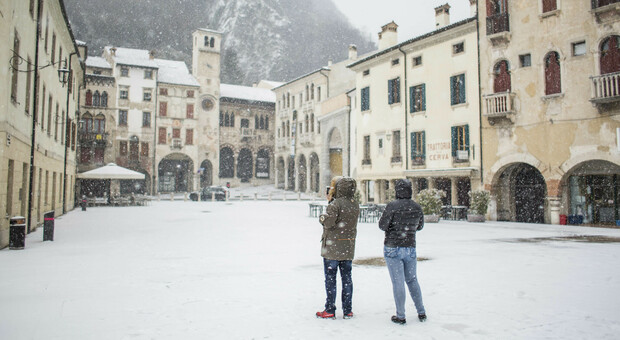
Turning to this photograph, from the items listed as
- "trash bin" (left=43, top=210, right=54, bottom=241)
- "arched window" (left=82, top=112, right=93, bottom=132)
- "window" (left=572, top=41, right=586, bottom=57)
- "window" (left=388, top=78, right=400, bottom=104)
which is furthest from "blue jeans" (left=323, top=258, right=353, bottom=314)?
"arched window" (left=82, top=112, right=93, bottom=132)

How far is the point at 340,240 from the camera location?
5363mm

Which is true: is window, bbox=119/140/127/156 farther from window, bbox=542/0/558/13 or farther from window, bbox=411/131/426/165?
window, bbox=542/0/558/13

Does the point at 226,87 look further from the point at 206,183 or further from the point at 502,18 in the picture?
Answer: the point at 502,18

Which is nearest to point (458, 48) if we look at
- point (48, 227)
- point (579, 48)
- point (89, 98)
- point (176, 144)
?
point (579, 48)

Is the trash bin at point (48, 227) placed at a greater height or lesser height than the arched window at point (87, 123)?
lesser

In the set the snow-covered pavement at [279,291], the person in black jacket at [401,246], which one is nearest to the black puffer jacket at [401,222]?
the person in black jacket at [401,246]

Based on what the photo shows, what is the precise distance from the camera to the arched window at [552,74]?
66.0ft

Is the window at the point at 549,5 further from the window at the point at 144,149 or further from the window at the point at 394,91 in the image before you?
the window at the point at 144,149

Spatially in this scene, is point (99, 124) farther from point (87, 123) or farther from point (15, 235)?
point (15, 235)

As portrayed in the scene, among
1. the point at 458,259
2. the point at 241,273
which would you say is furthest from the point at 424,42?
the point at 241,273

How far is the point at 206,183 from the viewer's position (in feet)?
189

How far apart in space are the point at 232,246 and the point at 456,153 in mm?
16037

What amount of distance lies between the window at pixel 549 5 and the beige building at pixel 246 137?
44443 mm

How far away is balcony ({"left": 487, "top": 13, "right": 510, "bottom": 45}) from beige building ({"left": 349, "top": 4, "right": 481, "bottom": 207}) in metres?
1.16
